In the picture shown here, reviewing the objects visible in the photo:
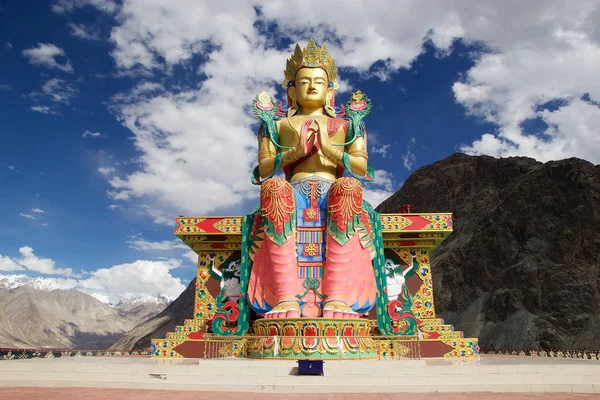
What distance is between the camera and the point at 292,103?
11.5 metres

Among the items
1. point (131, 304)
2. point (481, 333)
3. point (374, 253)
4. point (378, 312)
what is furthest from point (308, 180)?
point (131, 304)

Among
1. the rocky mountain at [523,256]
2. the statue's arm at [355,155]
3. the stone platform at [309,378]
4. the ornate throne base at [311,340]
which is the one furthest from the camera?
the rocky mountain at [523,256]

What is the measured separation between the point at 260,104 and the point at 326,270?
419cm

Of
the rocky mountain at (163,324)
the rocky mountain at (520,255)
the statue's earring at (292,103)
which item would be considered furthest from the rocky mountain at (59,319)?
the statue's earring at (292,103)

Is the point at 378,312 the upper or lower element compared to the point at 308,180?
lower

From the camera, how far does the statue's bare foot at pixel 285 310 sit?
26.2ft

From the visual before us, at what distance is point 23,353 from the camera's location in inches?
441

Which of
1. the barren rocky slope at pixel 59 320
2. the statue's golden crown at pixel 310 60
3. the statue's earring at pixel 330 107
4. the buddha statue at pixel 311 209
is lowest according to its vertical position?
the barren rocky slope at pixel 59 320

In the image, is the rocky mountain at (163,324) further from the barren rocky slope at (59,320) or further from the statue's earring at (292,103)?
the statue's earring at (292,103)

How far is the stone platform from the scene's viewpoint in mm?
5305

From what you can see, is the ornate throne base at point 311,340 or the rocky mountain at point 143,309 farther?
the rocky mountain at point 143,309

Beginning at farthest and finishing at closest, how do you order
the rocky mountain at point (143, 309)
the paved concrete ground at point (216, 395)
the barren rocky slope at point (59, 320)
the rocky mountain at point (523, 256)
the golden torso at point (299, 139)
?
the rocky mountain at point (143, 309)
the barren rocky slope at point (59, 320)
the rocky mountain at point (523, 256)
the golden torso at point (299, 139)
the paved concrete ground at point (216, 395)

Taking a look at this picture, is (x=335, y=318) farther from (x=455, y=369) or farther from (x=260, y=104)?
(x=260, y=104)

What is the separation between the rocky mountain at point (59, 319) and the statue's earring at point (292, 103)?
172 feet
